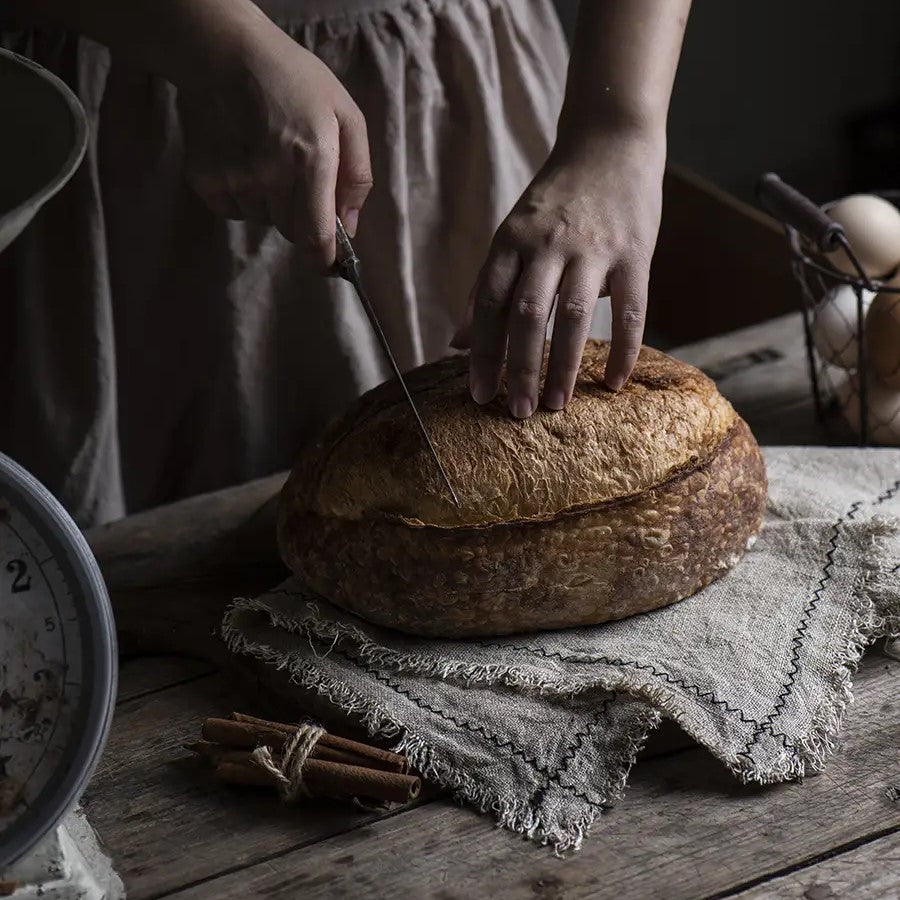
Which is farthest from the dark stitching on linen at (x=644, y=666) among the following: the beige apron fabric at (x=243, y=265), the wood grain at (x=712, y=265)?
the wood grain at (x=712, y=265)

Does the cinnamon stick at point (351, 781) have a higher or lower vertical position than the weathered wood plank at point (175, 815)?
higher

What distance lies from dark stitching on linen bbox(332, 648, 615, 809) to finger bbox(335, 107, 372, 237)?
396 mm

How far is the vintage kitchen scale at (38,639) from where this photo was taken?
2.62ft

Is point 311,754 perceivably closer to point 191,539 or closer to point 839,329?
point 191,539

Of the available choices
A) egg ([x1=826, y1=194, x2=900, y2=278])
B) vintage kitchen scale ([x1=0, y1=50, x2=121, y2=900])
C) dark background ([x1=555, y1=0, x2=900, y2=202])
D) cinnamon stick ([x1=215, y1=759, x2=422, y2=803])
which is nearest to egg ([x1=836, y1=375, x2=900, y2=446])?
egg ([x1=826, y1=194, x2=900, y2=278])

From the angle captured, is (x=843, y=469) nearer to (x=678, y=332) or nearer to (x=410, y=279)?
(x=410, y=279)

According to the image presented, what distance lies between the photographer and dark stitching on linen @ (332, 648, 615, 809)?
95 centimetres

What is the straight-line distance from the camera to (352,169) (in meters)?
1.14

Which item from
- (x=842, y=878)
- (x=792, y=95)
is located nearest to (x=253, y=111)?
(x=842, y=878)

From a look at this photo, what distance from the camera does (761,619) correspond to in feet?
3.56

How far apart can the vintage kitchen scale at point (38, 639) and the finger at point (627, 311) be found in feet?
1.55

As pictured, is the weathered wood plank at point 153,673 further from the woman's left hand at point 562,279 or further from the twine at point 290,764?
the woman's left hand at point 562,279

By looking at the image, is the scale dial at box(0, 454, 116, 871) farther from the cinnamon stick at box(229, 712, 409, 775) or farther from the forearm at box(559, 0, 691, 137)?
the forearm at box(559, 0, 691, 137)

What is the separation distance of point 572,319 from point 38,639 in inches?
18.7
